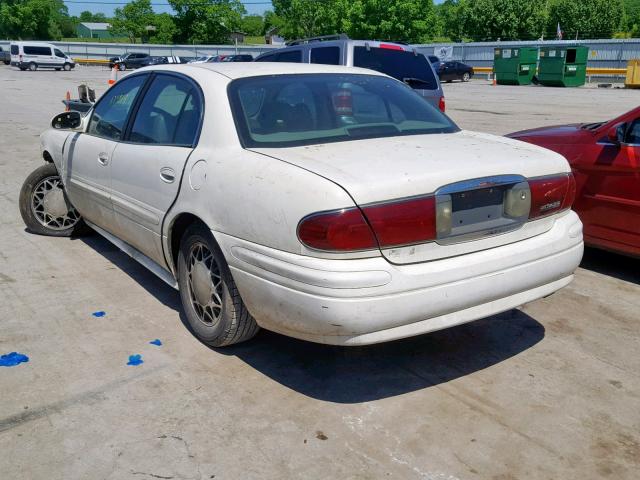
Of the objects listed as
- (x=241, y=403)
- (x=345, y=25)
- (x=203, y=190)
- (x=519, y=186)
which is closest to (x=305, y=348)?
(x=241, y=403)

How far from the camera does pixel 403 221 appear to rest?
121 inches

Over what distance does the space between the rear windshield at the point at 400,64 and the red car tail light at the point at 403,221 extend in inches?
255

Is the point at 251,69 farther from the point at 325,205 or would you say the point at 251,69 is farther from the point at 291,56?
the point at 291,56

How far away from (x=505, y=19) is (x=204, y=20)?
34.8 meters

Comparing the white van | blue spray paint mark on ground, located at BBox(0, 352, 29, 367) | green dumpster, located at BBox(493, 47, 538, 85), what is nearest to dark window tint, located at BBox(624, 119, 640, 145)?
blue spray paint mark on ground, located at BBox(0, 352, 29, 367)

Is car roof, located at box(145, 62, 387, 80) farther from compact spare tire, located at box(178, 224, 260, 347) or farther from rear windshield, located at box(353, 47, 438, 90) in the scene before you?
rear windshield, located at box(353, 47, 438, 90)

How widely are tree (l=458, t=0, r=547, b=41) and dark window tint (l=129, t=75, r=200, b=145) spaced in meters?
74.0

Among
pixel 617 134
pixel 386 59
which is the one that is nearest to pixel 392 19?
pixel 386 59

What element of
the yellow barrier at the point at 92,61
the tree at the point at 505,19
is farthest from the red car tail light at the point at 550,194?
the tree at the point at 505,19

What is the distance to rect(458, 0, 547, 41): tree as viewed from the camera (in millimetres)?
71812

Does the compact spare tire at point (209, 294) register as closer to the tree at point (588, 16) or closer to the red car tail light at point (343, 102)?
the red car tail light at point (343, 102)

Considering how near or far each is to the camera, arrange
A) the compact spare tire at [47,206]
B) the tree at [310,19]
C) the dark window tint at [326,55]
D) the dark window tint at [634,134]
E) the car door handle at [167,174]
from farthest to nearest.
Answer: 1. the tree at [310,19]
2. the dark window tint at [326,55]
3. the compact spare tire at [47,206]
4. the dark window tint at [634,134]
5. the car door handle at [167,174]

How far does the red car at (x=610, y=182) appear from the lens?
199 inches

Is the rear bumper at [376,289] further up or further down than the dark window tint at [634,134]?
further down
